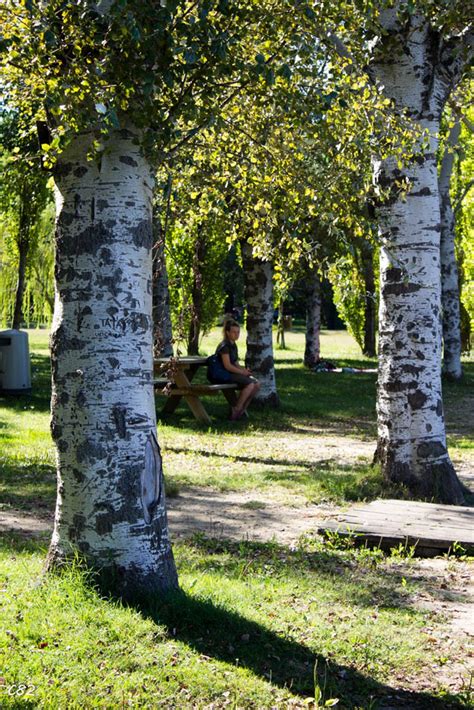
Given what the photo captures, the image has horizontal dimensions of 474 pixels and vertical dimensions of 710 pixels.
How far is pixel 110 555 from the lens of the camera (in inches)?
199

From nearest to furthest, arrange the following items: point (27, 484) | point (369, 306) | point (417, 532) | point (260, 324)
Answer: point (417, 532) < point (27, 484) < point (260, 324) < point (369, 306)

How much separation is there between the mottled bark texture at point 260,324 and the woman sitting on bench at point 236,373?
4.83ft

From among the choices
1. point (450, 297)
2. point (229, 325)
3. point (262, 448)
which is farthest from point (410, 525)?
point (450, 297)

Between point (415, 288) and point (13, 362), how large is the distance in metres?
9.23

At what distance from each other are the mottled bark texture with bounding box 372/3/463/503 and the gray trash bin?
868cm

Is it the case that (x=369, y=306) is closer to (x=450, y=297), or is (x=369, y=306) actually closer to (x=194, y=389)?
(x=450, y=297)

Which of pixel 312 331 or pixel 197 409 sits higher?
pixel 312 331

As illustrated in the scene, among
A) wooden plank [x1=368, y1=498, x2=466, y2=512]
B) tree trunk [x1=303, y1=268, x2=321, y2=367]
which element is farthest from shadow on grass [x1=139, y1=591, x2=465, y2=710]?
tree trunk [x1=303, y1=268, x2=321, y2=367]

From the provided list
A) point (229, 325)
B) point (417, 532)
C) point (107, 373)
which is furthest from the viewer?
point (229, 325)

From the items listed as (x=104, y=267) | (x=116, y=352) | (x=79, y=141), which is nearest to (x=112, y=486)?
(x=116, y=352)

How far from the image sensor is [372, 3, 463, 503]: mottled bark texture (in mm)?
8594

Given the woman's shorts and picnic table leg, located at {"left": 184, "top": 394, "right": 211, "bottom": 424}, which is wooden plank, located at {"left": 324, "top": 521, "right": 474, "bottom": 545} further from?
the woman's shorts

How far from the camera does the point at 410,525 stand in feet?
24.0

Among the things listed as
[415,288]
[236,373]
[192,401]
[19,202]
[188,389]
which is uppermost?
[19,202]
